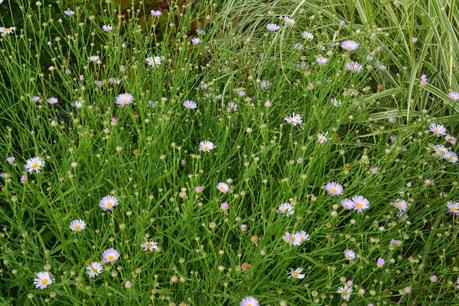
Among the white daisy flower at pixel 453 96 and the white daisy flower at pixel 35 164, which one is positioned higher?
the white daisy flower at pixel 35 164

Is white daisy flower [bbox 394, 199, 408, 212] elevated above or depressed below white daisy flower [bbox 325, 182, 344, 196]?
below

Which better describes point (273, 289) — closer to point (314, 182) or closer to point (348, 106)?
point (314, 182)

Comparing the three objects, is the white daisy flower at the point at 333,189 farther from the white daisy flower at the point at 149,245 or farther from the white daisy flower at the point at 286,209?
the white daisy flower at the point at 149,245

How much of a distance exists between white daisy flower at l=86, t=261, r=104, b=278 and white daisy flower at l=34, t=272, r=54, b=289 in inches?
4.5

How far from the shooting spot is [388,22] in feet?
10.5

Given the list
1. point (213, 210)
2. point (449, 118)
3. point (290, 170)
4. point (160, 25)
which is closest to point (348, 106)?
point (449, 118)

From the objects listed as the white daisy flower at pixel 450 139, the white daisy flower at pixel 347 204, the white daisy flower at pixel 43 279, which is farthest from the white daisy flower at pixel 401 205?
the white daisy flower at pixel 43 279

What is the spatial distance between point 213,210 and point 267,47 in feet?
3.62

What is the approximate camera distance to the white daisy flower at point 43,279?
177cm

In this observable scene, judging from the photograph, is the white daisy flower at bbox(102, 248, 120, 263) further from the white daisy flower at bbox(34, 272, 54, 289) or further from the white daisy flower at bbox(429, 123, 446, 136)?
the white daisy flower at bbox(429, 123, 446, 136)

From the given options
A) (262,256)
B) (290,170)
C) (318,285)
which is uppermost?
(290,170)

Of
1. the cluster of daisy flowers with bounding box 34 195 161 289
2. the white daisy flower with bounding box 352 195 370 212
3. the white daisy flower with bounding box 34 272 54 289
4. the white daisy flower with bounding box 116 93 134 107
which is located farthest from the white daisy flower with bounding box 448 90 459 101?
the white daisy flower with bounding box 34 272 54 289

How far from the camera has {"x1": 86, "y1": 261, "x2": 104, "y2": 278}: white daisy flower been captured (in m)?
1.78

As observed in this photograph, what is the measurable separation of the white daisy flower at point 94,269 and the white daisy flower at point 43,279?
11 cm
